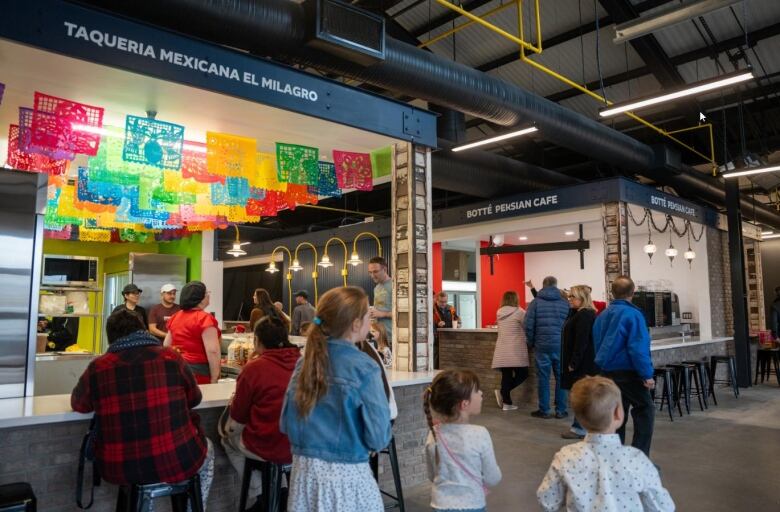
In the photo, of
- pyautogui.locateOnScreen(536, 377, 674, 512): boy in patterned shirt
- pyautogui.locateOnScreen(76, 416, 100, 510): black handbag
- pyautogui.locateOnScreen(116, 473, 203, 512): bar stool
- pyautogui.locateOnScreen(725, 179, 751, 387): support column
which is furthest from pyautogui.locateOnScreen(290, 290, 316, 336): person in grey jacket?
pyautogui.locateOnScreen(725, 179, 751, 387): support column

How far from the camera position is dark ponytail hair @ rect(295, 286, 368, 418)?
2.05 metres

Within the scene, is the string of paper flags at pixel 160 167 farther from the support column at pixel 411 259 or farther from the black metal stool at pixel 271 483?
the black metal stool at pixel 271 483

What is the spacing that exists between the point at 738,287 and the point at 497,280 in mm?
5083

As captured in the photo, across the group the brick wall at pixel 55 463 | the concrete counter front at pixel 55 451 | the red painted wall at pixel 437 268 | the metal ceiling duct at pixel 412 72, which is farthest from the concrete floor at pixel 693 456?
the red painted wall at pixel 437 268

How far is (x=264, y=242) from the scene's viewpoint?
15.2m

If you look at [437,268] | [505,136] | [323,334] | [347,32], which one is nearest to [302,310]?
[505,136]

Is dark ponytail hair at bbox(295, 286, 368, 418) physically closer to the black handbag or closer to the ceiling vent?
the black handbag

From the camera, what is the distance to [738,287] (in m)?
10.4

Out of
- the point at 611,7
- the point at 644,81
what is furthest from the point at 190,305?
the point at 644,81

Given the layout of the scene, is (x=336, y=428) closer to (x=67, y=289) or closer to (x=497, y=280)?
(x=67, y=289)

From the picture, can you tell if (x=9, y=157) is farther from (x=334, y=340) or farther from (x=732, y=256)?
(x=732, y=256)

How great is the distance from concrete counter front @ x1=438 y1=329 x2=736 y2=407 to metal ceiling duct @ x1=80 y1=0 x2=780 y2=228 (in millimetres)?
2321

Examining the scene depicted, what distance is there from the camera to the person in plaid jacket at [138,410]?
102 inches

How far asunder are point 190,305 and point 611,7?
6.13 metres
